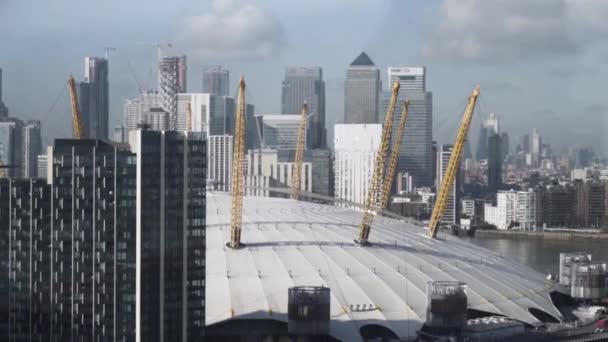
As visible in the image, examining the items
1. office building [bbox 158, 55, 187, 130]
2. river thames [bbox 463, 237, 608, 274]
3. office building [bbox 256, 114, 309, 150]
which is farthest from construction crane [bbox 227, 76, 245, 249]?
office building [bbox 256, 114, 309, 150]

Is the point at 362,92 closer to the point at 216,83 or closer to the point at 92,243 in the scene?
the point at 216,83

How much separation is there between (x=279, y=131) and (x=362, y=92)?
7579mm

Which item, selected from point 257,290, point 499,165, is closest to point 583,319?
point 257,290

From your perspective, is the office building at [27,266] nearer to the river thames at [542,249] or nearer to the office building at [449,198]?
the river thames at [542,249]

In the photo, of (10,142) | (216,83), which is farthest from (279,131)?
(10,142)

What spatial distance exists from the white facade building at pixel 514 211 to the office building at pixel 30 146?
75.1 feet

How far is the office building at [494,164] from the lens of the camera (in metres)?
51.4

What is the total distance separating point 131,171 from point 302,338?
259cm

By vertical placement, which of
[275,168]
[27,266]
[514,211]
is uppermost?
[275,168]

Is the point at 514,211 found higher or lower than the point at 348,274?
lower

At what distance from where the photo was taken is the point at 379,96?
58906 millimetres

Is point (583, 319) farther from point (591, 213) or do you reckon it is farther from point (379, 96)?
point (379, 96)

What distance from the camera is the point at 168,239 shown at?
10.5m

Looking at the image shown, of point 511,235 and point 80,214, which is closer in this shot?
point 80,214
